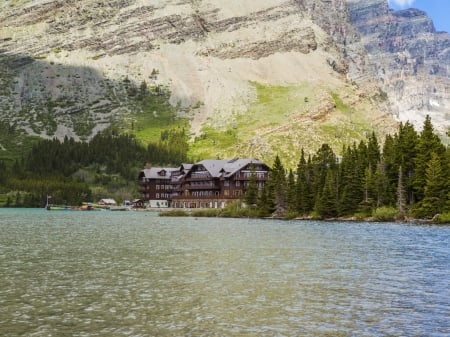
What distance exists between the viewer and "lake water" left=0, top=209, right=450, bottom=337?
997 inches

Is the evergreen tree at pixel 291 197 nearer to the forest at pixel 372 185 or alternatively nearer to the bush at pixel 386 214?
the forest at pixel 372 185

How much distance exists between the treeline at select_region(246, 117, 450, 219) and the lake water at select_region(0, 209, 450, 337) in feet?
171

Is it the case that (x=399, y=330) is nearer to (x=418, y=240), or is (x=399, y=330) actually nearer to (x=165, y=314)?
(x=165, y=314)

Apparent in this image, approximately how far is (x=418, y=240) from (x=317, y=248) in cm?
1544

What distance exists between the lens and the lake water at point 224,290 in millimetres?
25328

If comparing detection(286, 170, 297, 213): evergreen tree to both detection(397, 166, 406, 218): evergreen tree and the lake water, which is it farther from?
the lake water

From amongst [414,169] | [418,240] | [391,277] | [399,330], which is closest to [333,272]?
[391,277]

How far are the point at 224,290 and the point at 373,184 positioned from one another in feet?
305

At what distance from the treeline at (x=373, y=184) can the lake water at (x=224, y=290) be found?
52.2 m

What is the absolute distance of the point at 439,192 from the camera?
340 ft

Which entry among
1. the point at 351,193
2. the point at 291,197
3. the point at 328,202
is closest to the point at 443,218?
the point at 351,193

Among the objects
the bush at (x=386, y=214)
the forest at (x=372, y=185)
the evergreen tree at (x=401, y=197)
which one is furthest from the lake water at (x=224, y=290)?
the bush at (x=386, y=214)

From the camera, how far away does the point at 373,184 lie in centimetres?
12131

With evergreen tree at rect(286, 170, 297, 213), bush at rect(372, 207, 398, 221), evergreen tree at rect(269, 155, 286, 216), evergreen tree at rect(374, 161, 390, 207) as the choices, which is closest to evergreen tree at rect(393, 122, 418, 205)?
evergreen tree at rect(374, 161, 390, 207)
